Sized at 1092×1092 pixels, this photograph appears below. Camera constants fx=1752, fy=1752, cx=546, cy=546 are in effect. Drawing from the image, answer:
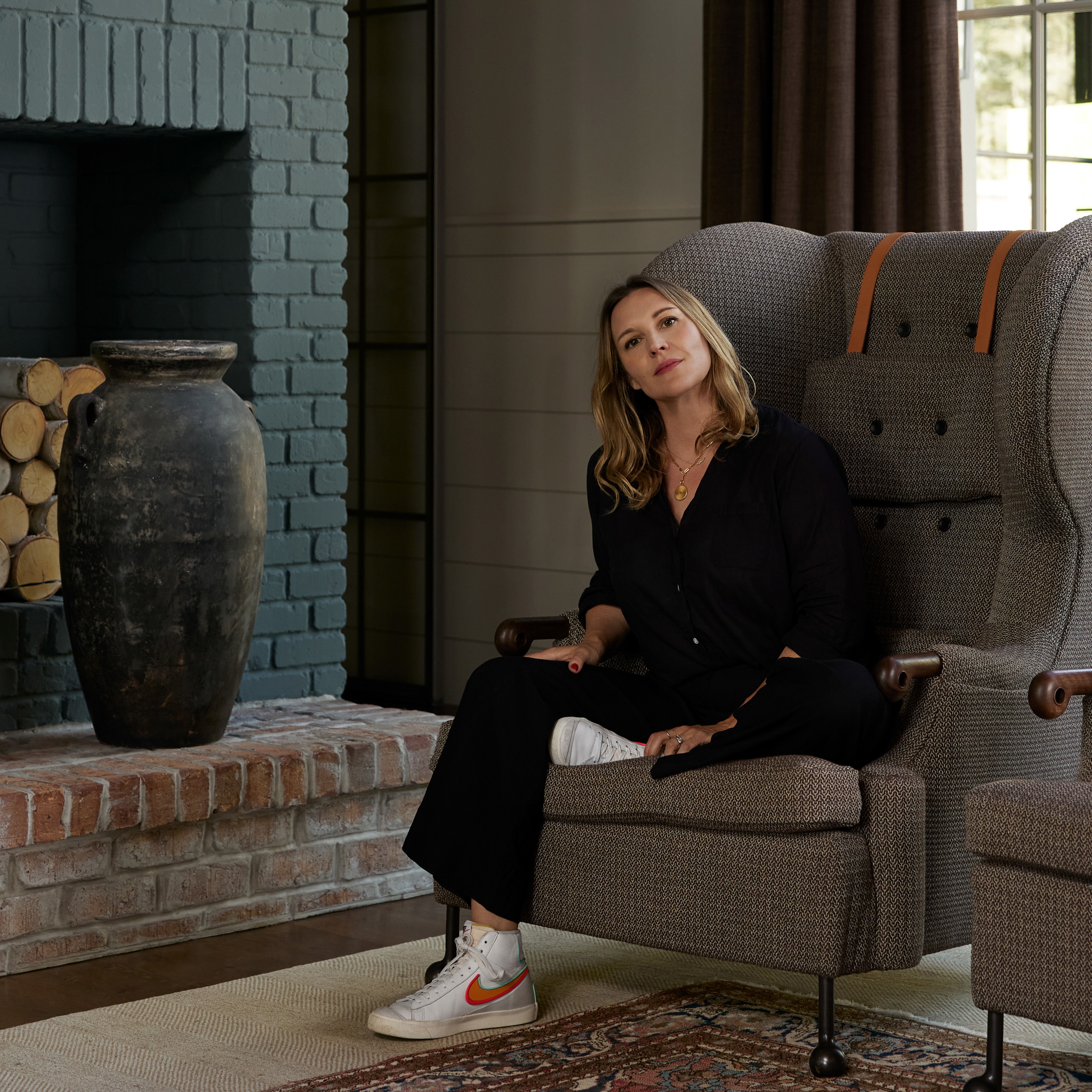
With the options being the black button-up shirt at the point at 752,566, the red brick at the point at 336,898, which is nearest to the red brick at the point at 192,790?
the red brick at the point at 336,898

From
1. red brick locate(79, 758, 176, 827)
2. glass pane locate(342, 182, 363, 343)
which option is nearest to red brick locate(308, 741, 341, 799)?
red brick locate(79, 758, 176, 827)

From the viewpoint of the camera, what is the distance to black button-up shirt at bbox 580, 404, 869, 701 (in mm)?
2828

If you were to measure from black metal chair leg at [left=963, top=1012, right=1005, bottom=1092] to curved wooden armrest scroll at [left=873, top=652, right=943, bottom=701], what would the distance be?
1.57 ft

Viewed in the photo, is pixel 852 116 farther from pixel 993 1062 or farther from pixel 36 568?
pixel 993 1062

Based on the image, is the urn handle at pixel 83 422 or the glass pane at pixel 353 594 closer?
the urn handle at pixel 83 422

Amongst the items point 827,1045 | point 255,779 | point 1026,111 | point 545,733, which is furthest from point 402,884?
point 1026,111

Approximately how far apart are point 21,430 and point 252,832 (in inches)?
38.2

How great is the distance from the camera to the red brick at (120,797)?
3256 mm

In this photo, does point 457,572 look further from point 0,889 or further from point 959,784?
point 959,784

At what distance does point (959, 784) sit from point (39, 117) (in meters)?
2.29

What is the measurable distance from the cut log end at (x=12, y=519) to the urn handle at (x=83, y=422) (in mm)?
345

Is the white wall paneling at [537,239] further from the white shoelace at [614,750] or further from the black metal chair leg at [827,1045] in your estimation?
the black metal chair leg at [827,1045]

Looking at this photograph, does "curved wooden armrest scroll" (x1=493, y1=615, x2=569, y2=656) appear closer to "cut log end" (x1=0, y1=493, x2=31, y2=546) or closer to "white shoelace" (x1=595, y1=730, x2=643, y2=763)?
"white shoelace" (x1=595, y1=730, x2=643, y2=763)

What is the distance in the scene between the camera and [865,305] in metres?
3.25
